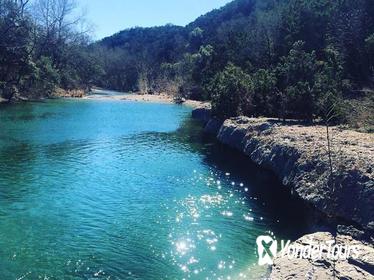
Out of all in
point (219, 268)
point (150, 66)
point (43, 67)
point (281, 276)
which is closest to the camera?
point (281, 276)

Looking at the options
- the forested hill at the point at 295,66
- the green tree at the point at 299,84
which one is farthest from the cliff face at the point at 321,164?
the forested hill at the point at 295,66

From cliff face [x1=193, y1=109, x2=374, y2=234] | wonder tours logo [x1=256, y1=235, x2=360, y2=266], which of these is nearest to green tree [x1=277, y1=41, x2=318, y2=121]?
cliff face [x1=193, y1=109, x2=374, y2=234]

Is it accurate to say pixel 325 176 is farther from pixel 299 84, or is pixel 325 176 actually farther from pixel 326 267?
pixel 299 84

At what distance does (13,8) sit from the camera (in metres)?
54.7

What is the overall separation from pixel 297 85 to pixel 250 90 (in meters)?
5.28

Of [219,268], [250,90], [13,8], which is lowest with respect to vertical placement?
[219,268]

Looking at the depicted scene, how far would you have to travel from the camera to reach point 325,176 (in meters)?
15.8

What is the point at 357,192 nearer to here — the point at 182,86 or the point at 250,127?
the point at 250,127

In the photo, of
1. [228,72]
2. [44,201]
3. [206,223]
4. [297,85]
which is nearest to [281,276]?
[206,223]

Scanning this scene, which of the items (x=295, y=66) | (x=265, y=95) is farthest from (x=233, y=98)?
(x=295, y=66)

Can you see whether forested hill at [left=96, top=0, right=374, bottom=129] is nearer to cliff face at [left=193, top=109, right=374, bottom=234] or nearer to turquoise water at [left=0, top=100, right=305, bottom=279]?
cliff face at [left=193, top=109, right=374, bottom=234]

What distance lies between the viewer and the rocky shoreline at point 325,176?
33.8 feet

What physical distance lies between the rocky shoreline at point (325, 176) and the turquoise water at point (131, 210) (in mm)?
952

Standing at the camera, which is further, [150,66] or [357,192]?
[150,66]
